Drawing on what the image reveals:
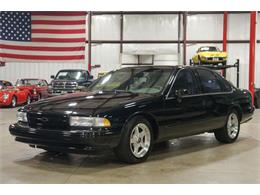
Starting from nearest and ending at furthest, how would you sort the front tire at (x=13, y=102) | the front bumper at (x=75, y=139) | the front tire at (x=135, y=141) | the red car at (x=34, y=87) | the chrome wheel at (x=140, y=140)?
Answer: the front bumper at (x=75, y=139) < the front tire at (x=135, y=141) < the chrome wheel at (x=140, y=140) < the front tire at (x=13, y=102) < the red car at (x=34, y=87)

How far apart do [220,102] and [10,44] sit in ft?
41.8

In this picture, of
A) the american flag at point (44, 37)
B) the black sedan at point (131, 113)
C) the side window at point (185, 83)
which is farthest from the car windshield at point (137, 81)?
the american flag at point (44, 37)

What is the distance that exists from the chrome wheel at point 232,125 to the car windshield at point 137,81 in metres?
1.74

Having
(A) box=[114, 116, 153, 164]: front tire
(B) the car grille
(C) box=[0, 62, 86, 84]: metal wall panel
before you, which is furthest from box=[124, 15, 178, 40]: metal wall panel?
(B) the car grille

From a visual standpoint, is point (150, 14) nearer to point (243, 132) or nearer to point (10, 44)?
point (10, 44)

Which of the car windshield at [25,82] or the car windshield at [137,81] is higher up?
the car windshield at [137,81]

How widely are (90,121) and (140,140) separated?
815 millimetres

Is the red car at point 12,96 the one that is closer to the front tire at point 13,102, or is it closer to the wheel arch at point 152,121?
the front tire at point 13,102

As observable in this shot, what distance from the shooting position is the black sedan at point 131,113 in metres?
4.74

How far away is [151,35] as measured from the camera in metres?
21.0

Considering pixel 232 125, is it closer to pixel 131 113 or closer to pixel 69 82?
pixel 131 113

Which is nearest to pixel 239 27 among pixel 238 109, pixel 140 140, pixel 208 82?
pixel 238 109
